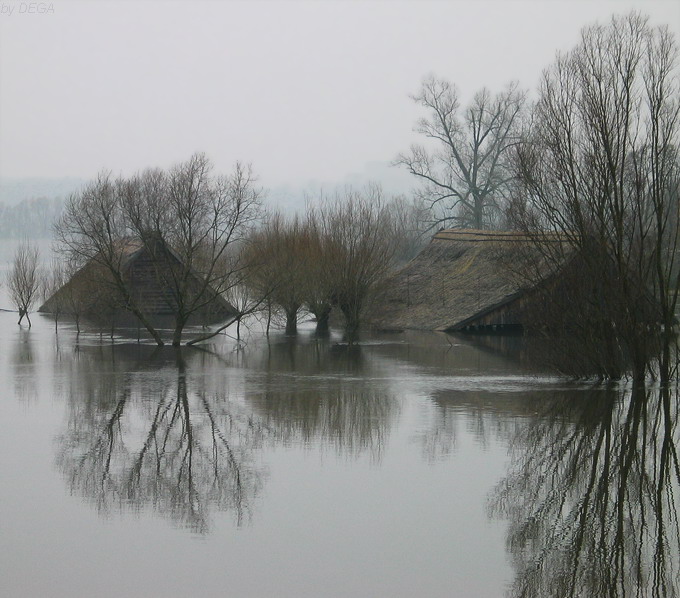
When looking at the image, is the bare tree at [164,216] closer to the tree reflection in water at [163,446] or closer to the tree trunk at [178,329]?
the tree trunk at [178,329]

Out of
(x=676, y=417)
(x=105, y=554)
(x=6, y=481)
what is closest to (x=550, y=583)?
(x=105, y=554)

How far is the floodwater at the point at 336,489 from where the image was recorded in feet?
26.7

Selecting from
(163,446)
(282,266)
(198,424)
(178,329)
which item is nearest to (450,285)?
(282,266)

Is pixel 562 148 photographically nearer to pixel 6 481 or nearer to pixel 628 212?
pixel 628 212

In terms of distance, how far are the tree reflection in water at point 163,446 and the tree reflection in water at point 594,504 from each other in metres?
2.90

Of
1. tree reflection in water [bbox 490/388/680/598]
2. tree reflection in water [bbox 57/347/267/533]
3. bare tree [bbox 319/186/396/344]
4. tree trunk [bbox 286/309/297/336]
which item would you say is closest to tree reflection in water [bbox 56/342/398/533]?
tree reflection in water [bbox 57/347/267/533]

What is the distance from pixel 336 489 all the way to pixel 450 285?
34.6m

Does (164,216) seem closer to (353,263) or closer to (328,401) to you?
(353,263)

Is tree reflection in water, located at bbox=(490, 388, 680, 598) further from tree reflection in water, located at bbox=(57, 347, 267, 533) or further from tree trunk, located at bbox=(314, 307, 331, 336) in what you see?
tree trunk, located at bbox=(314, 307, 331, 336)

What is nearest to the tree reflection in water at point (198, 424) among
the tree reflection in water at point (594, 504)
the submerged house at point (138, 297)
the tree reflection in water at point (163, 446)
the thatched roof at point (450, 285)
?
the tree reflection in water at point (163, 446)

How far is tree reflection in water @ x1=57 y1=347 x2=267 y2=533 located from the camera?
10.7 m

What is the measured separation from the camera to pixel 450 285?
4525 centimetres

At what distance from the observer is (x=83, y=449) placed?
44.5ft

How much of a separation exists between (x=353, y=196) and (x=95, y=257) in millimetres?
14023
